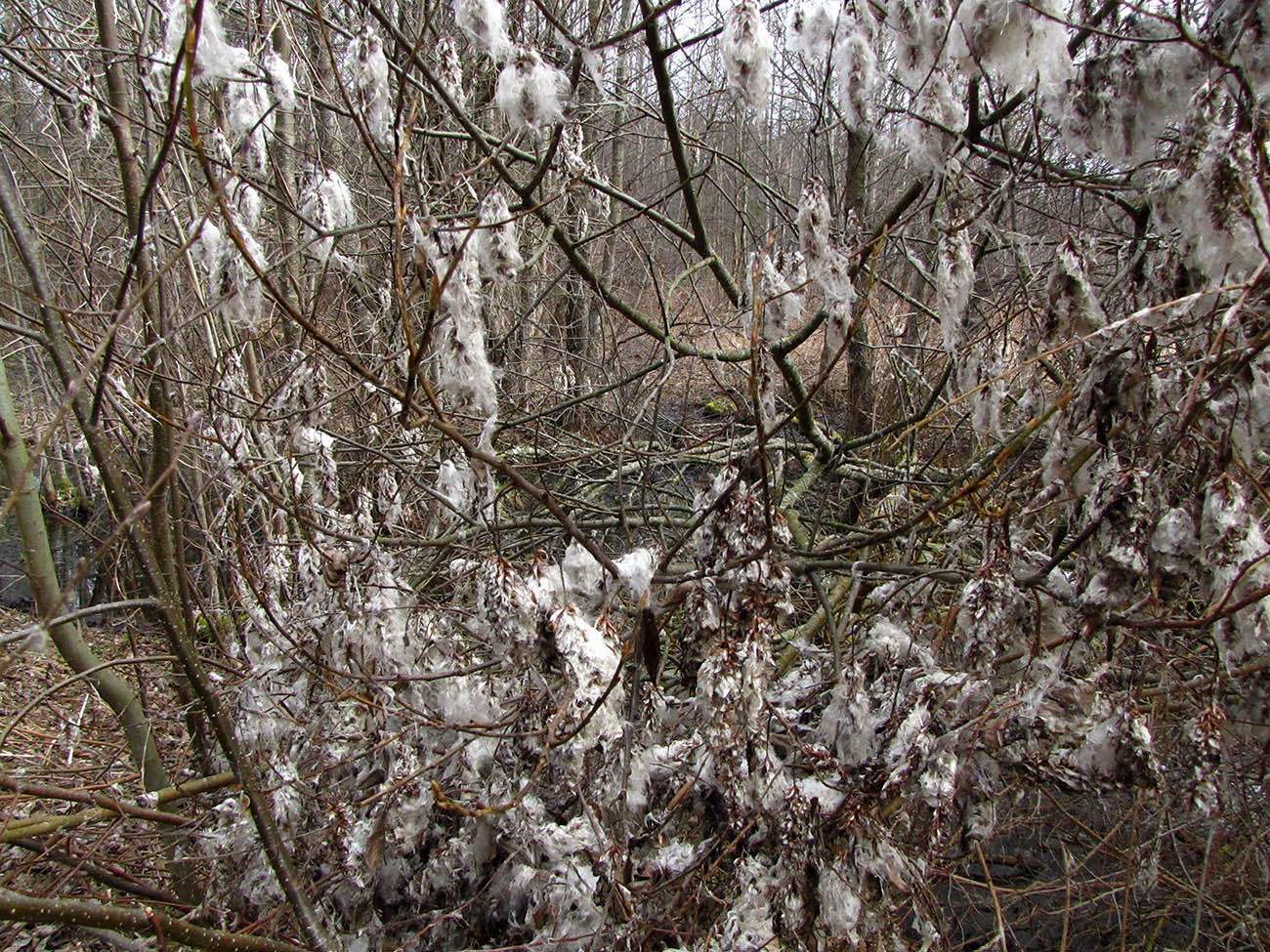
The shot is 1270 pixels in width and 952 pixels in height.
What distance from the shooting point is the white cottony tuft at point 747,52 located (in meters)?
1.86

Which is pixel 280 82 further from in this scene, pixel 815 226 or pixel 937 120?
pixel 937 120

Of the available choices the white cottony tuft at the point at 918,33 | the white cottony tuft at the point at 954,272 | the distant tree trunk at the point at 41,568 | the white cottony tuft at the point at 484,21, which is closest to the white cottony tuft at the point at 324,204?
the white cottony tuft at the point at 484,21

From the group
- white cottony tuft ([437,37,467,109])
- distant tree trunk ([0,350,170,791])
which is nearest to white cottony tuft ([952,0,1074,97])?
white cottony tuft ([437,37,467,109])

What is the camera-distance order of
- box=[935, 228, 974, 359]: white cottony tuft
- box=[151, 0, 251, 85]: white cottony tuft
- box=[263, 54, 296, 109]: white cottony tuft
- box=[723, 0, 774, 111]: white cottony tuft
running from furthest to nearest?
box=[263, 54, 296, 109]: white cottony tuft → box=[935, 228, 974, 359]: white cottony tuft → box=[723, 0, 774, 111]: white cottony tuft → box=[151, 0, 251, 85]: white cottony tuft

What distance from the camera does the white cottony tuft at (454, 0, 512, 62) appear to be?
184 centimetres

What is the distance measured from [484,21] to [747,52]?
62cm

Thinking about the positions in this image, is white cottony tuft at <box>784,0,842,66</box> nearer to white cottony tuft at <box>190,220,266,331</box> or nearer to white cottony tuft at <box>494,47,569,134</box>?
white cottony tuft at <box>494,47,569,134</box>

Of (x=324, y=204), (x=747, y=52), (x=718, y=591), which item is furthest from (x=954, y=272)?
(x=324, y=204)

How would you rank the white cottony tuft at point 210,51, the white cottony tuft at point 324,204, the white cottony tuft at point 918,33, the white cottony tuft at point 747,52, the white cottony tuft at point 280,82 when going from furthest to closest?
the white cottony tuft at point 324,204 < the white cottony tuft at point 280,82 < the white cottony tuft at point 747,52 < the white cottony tuft at point 210,51 < the white cottony tuft at point 918,33

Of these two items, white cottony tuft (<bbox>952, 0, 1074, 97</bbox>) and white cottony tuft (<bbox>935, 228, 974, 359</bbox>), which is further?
white cottony tuft (<bbox>935, 228, 974, 359</bbox>)

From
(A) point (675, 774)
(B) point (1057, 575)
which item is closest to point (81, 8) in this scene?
(A) point (675, 774)

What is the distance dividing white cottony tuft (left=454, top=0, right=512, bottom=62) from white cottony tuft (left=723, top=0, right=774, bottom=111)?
1.73 feet

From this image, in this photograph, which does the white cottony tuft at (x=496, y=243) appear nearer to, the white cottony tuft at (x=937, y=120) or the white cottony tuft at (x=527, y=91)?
the white cottony tuft at (x=527, y=91)

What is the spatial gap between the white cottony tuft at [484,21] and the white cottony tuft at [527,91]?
6 cm
